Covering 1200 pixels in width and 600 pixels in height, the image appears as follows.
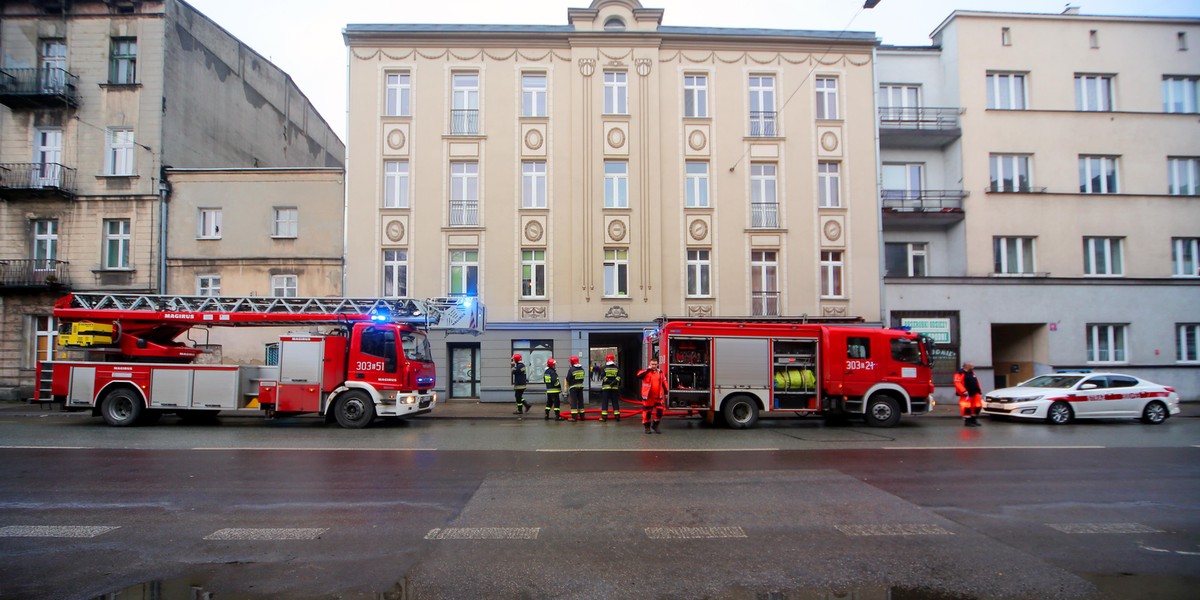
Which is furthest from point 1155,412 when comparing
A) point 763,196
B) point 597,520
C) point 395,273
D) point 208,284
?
point 208,284

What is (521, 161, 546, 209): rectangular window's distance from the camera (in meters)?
22.6

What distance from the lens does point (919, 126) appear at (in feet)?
78.0

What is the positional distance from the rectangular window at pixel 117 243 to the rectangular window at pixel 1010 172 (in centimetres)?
2991

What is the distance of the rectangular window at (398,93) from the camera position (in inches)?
893

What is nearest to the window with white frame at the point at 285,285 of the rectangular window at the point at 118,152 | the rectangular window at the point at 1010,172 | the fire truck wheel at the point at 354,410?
the rectangular window at the point at 118,152

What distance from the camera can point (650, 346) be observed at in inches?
672

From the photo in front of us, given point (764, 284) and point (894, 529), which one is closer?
point (894, 529)

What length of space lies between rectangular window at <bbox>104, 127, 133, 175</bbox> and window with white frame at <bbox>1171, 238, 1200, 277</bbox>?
36773mm

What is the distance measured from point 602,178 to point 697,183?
329 centimetres

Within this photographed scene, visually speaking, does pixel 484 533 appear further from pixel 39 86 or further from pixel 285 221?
pixel 39 86

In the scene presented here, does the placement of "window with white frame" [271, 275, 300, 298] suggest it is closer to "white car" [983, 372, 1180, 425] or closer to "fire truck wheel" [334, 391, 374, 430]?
"fire truck wheel" [334, 391, 374, 430]

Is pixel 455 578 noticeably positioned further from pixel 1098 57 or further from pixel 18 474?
pixel 1098 57

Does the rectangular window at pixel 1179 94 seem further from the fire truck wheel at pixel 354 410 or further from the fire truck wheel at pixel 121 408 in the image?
the fire truck wheel at pixel 121 408

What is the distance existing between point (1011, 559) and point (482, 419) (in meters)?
13.9
